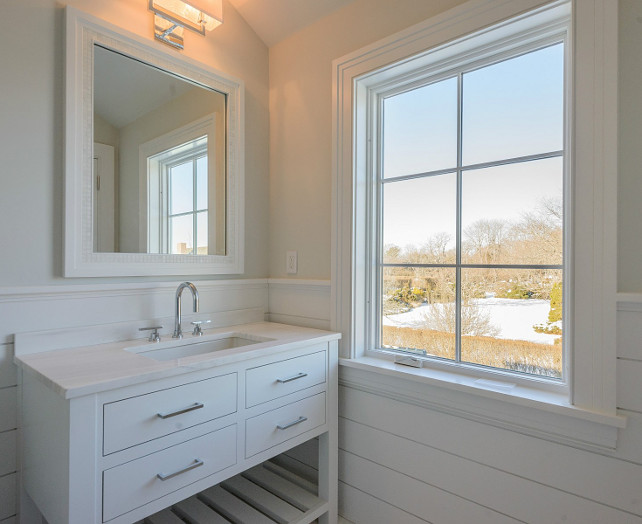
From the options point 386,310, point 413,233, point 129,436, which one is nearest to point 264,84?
point 413,233

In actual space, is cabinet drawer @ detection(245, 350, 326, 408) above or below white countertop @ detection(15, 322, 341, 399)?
below

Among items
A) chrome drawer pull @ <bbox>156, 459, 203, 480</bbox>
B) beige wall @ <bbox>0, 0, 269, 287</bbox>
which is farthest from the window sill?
beige wall @ <bbox>0, 0, 269, 287</bbox>

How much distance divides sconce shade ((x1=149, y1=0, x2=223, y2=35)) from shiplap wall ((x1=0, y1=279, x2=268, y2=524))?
40.3 inches

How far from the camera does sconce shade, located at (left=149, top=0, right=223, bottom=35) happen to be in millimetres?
1486

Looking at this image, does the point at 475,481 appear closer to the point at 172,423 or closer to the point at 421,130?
the point at 172,423

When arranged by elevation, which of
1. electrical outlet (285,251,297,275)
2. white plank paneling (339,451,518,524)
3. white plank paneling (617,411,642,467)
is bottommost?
white plank paneling (339,451,518,524)

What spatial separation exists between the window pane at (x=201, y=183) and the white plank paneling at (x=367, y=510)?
1.31 meters

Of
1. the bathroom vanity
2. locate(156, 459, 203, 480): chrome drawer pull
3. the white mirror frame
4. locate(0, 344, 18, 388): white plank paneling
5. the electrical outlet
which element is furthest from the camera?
the electrical outlet

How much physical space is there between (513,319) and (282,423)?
85cm

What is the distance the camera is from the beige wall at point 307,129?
1.65 m

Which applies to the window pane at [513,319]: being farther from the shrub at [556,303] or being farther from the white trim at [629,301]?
the white trim at [629,301]

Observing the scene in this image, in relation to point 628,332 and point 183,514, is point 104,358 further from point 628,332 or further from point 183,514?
point 628,332

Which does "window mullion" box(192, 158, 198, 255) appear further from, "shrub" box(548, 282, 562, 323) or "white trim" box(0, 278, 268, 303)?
"shrub" box(548, 282, 562, 323)

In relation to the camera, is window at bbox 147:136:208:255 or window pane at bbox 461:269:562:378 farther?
window at bbox 147:136:208:255
